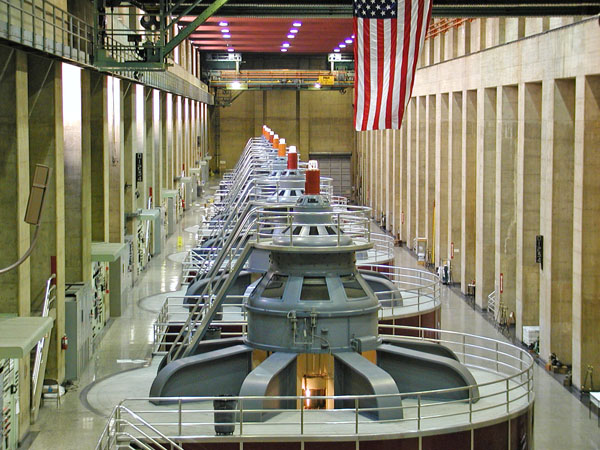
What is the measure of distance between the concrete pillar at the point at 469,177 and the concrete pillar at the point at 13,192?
23.2 metres

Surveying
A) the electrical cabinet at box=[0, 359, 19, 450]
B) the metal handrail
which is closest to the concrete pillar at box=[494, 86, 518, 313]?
the metal handrail

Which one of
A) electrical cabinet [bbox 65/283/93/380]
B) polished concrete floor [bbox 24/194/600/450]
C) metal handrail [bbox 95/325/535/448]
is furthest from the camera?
electrical cabinet [bbox 65/283/93/380]

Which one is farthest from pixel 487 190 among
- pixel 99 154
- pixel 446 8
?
pixel 446 8

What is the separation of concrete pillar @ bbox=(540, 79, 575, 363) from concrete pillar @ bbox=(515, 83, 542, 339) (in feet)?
8.57

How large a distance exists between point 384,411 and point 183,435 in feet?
9.65

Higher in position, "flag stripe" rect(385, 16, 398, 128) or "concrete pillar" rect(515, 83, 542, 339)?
"flag stripe" rect(385, 16, 398, 128)

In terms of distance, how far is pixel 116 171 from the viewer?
3541 cm

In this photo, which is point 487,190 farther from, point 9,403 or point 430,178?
point 9,403

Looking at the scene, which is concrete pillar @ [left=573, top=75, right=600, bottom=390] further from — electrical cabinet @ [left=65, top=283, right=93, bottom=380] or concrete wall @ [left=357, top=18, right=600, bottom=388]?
electrical cabinet @ [left=65, top=283, right=93, bottom=380]

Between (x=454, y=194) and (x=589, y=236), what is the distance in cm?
1700

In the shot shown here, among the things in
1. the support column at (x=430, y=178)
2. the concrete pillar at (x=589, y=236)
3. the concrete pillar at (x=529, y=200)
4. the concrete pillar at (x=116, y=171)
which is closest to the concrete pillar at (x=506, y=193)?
the concrete pillar at (x=529, y=200)

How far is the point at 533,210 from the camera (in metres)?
32.5

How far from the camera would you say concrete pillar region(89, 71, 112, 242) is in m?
31.4

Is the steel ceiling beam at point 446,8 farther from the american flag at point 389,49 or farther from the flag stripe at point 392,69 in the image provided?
the flag stripe at point 392,69
